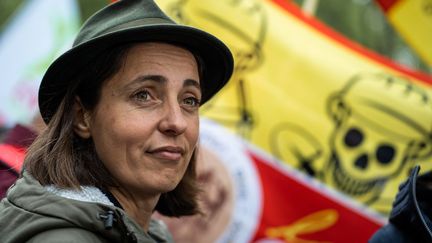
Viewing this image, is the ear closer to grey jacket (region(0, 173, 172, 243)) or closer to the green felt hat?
the green felt hat

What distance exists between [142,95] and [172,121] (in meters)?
0.12

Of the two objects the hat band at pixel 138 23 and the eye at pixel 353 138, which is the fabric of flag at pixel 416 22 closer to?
the eye at pixel 353 138

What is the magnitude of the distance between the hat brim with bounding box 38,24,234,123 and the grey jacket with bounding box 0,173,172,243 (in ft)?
1.13

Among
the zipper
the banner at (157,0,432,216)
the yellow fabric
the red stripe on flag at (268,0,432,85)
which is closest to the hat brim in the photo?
the zipper

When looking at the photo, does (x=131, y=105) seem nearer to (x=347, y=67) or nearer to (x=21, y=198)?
(x=21, y=198)

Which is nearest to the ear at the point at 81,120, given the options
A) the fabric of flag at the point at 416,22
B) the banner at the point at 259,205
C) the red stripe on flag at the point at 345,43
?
the banner at the point at 259,205

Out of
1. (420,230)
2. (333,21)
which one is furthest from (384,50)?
(420,230)

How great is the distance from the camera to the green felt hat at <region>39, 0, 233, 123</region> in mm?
2244

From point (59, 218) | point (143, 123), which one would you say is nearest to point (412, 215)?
point (143, 123)

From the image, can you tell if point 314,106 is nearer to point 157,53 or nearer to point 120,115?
point 157,53

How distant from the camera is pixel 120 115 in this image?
226 cm

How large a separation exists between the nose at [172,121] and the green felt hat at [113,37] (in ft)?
0.74

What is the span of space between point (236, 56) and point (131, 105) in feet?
8.15

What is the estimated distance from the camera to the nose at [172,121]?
2.26 meters
